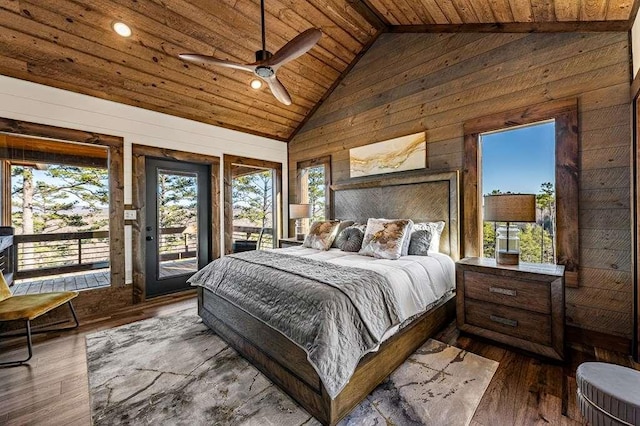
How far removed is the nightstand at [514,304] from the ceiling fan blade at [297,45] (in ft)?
8.15

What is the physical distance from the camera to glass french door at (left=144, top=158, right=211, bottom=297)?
4113 millimetres

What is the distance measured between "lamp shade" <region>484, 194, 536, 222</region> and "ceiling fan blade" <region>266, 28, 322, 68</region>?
2141mm

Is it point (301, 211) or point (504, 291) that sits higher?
point (301, 211)

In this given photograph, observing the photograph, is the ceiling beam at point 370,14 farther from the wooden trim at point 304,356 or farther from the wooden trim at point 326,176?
the wooden trim at point 304,356

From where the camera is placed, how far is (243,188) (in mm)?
5402

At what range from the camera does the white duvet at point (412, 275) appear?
221 centimetres

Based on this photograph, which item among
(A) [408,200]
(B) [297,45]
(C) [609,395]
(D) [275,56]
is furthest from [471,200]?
(D) [275,56]

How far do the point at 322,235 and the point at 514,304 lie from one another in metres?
2.19

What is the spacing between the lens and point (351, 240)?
3.46 m

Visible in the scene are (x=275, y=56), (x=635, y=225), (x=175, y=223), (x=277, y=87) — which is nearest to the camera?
(x=635, y=225)

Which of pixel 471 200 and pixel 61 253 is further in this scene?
pixel 61 253

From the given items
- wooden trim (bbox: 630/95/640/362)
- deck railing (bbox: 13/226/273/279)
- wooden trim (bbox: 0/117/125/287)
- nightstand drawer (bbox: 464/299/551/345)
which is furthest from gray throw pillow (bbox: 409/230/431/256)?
wooden trim (bbox: 0/117/125/287)

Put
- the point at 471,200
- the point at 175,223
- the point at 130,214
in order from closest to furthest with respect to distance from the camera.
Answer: the point at 471,200
the point at 130,214
the point at 175,223

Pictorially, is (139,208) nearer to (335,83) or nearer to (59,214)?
(59,214)
